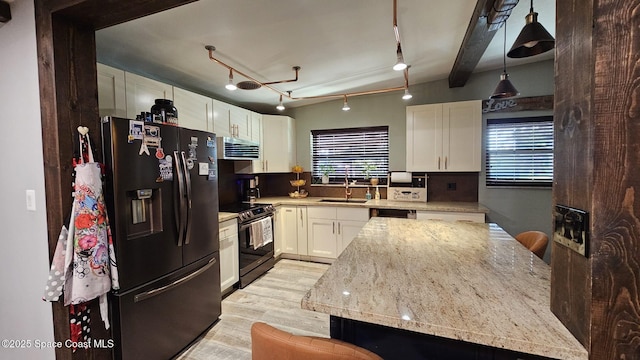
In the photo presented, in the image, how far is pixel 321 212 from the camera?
3811 mm

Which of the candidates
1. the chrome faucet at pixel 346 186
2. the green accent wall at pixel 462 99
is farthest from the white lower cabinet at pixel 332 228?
the green accent wall at pixel 462 99

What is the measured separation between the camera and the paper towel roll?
12.5 feet

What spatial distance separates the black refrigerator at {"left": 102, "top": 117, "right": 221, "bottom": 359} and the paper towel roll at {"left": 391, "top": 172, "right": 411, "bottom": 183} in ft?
8.18

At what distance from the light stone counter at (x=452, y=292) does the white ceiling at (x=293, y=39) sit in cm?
168

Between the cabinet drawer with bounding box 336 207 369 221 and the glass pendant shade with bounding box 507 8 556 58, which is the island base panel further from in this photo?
the cabinet drawer with bounding box 336 207 369 221

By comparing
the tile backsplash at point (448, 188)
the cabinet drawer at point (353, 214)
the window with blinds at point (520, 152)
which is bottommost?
the cabinet drawer at point (353, 214)

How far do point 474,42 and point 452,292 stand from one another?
2.25 metres

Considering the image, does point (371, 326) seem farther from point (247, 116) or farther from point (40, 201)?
point (247, 116)

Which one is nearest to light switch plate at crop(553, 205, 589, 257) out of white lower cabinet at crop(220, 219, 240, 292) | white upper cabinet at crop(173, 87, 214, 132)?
white lower cabinet at crop(220, 219, 240, 292)

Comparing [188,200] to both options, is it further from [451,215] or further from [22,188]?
[451,215]

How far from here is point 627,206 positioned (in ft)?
2.13

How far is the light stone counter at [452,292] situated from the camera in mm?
807

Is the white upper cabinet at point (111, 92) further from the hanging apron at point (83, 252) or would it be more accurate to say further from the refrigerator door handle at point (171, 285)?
the refrigerator door handle at point (171, 285)

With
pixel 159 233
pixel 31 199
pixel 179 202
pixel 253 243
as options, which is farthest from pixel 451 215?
pixel 31 199
